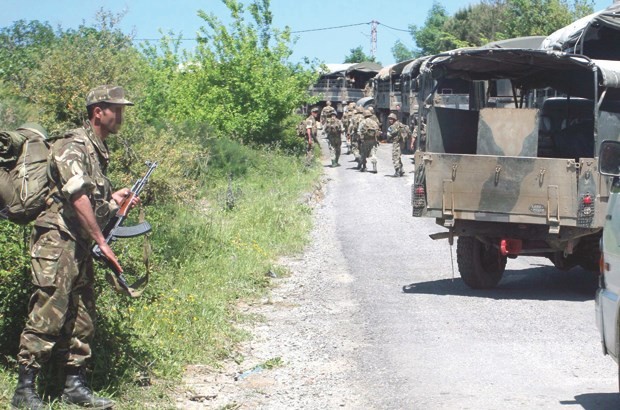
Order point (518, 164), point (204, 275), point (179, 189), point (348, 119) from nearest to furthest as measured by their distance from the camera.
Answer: point (518, 164)
point (204, 275)
point (179, 189)
point (348, 119)

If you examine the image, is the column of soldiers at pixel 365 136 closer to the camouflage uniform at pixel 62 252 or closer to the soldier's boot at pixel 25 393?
the camouflage uniform at pixel 62 252

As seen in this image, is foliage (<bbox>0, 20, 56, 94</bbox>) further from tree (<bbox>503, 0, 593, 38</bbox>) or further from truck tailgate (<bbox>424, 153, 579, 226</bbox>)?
tree (<bbox>503, 0, 593, 38</bbox>)

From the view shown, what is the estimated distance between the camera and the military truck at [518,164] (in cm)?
1010

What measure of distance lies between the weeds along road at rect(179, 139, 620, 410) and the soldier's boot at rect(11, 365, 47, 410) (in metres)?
1.25

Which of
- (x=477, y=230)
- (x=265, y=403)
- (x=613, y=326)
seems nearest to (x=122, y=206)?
(x=265, y=403)

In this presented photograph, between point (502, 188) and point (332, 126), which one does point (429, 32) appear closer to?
point (332, 126)

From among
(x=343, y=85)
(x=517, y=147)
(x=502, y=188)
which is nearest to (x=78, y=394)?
(x=502, y=188)

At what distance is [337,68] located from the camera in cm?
6419

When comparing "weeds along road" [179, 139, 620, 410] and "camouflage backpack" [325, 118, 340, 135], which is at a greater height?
"camouflage backpack" [325, 118, 340, 135]

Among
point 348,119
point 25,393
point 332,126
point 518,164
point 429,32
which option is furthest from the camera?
point 429,32

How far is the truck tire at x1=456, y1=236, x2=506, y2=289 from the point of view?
11133 mm

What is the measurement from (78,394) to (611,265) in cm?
320

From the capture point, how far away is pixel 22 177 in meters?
5.69

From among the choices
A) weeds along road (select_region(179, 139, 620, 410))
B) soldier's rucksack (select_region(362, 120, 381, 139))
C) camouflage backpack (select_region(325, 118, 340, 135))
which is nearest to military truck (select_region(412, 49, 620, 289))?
weeds along road (select_region(179, 139, 620, 410))
